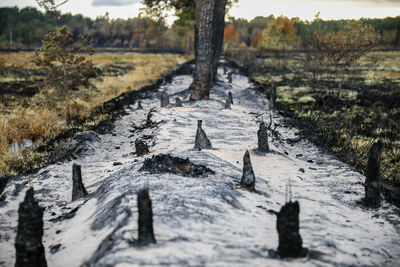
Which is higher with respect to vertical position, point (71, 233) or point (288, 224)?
point (288, 224)

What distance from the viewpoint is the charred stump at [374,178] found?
15.7ft

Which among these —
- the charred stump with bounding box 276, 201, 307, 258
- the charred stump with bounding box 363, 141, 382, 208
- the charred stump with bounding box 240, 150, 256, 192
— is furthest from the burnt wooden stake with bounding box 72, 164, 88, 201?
the charred stump with bounding box 363, 141, 382, 208

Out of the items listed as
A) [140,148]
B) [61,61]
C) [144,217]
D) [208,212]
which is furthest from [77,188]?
[61,61]

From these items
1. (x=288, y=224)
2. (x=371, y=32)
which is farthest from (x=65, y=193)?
(x=371, y=32)

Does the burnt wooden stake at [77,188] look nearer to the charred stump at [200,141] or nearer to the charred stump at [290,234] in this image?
the charred stump at [200,141]

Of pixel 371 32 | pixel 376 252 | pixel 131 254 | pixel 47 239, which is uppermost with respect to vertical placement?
pixel 371 32

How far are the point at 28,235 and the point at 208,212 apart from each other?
196cm

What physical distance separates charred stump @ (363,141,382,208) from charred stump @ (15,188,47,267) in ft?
14.8

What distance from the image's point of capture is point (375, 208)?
491cm

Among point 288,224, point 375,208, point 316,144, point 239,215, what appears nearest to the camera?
point 288,224

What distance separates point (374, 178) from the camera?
4.83 metres

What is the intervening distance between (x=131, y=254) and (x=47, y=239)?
180cm

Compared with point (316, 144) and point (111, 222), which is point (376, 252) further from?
point (316, 144)

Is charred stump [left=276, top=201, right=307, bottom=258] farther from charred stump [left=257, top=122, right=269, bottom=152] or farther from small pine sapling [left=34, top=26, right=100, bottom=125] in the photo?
small pine sapling [left=34, top=26, right=100, bottom=125]
